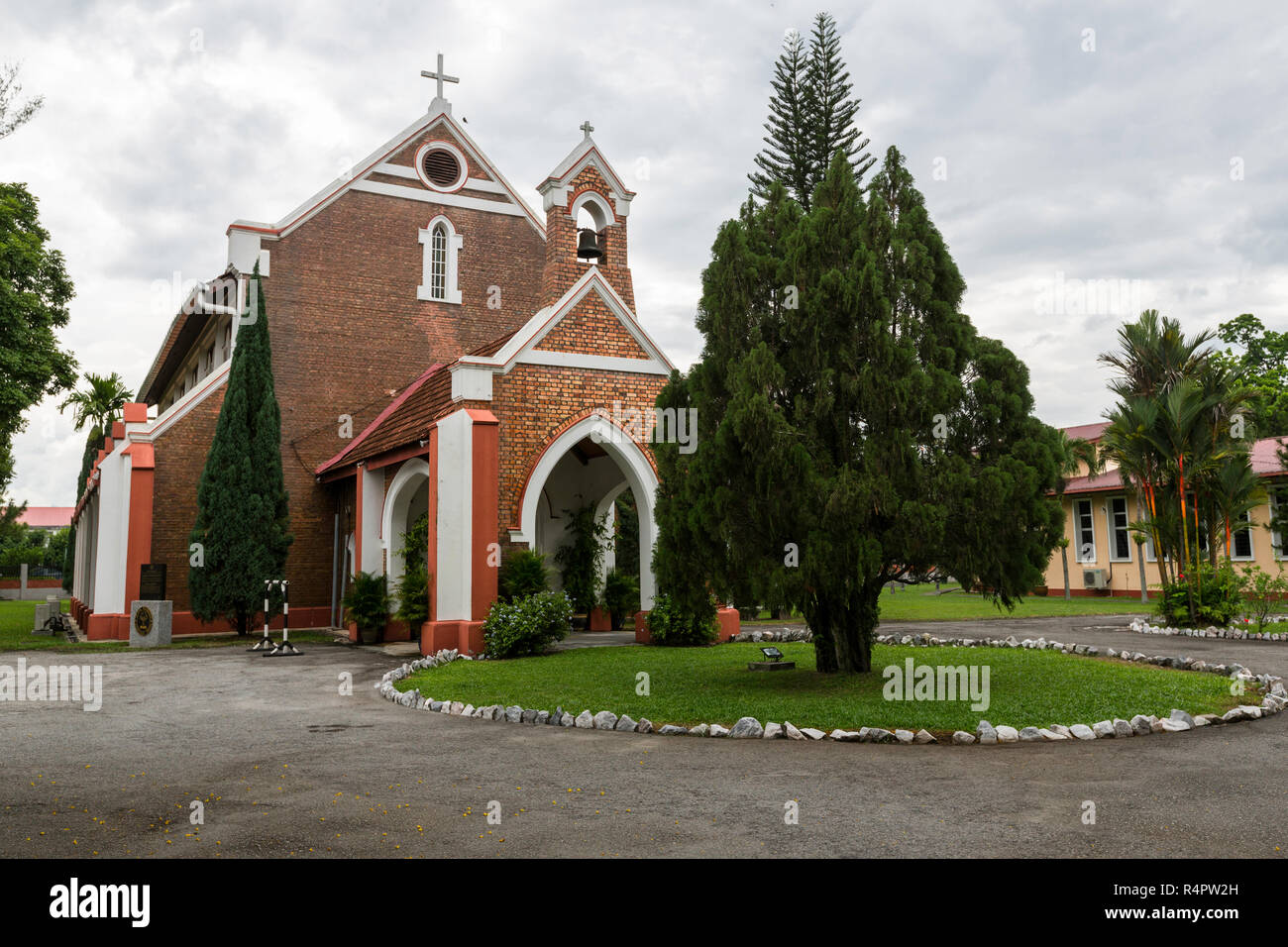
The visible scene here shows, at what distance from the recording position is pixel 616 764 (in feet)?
22.6

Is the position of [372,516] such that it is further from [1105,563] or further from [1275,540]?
[1275,540]

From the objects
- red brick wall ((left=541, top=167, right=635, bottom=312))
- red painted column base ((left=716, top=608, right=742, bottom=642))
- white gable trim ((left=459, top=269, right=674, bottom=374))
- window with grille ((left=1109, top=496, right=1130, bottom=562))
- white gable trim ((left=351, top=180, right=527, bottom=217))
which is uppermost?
white gable trim ((left=351, top=180, right=527, bottom=217))

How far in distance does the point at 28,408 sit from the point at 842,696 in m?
23.6

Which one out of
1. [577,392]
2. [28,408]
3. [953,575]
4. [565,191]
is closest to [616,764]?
[953,575]

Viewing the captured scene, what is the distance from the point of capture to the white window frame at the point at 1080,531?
109 feet

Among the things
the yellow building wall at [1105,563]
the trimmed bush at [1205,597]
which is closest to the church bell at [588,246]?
the trimmed bush at [1205,597]

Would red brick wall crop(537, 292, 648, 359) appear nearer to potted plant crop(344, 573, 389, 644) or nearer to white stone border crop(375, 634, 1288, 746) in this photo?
potted plant crop(344, 573, 389, 644)

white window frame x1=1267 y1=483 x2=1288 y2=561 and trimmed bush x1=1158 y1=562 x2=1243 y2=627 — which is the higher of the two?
white window frame x1=1267 y1=483 x2=1288 y2=561

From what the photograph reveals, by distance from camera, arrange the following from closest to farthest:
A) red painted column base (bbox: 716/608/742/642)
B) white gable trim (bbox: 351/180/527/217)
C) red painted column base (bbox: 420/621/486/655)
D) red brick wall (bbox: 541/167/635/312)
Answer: red painted column base (bbox: 420/621/486/655) < red painted column base (bbox: 716/608/742/642) < red brick wall (bbox: 541/167/635/312) < white gable trim (bbox: 351/180/527/217)

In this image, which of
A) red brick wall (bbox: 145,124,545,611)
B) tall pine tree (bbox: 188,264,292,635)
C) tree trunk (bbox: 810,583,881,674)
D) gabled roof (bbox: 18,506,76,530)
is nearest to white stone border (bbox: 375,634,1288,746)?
tree trunk (bbox: 810,583,881,674)

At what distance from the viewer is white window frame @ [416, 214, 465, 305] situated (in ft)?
78.2

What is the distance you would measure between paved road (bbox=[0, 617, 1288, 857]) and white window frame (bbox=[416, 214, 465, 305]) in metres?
16.1
